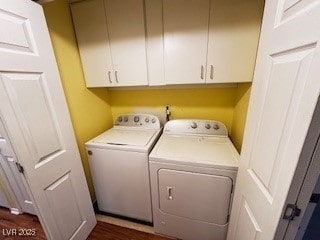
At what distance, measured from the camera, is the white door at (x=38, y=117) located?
36.9 inches

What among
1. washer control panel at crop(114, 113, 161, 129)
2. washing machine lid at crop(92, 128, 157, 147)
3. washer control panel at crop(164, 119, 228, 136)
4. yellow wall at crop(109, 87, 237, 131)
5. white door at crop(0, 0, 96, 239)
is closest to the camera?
white door at crop(0, 0, 96, 239)

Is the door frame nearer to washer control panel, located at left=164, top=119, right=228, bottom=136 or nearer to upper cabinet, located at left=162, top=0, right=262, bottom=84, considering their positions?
upper cabinet, located at left=162, top=0, right=262, bottom=84

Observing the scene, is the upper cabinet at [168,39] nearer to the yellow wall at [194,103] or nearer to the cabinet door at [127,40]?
the cabinet door at [127,40]

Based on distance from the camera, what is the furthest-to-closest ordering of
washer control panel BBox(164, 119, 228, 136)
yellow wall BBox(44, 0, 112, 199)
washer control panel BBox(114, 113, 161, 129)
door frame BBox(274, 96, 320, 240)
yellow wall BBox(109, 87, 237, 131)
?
washer control panel BBox(114, 113, 161, 129) < yellow wall BBox(109, 87, 237, 131) < washer control panel BBox(164, 119, 228, 136) < yellow wall BBox(44, 0, 112, 199) < door frame BBox(274, 96, 320, 240)

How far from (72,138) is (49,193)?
18.1 inches

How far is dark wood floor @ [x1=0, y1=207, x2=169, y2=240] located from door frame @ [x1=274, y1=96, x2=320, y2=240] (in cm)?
139

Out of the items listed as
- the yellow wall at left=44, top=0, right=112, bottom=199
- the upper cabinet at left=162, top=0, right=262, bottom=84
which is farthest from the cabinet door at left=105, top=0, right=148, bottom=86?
the yellow wall at left=44, top=0, right=112, bottom=199

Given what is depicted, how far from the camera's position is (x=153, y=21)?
1.40 m

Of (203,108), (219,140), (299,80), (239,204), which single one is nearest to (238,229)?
(239,204)

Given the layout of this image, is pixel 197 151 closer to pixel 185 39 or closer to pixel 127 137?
pixel 127 137

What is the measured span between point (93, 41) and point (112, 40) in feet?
0.74

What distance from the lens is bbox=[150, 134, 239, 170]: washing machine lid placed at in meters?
1.27

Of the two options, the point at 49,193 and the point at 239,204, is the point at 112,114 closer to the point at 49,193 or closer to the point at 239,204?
the point at 49,193

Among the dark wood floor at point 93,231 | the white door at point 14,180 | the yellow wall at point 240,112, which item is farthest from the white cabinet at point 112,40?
the dark wood floor at point 93,231
